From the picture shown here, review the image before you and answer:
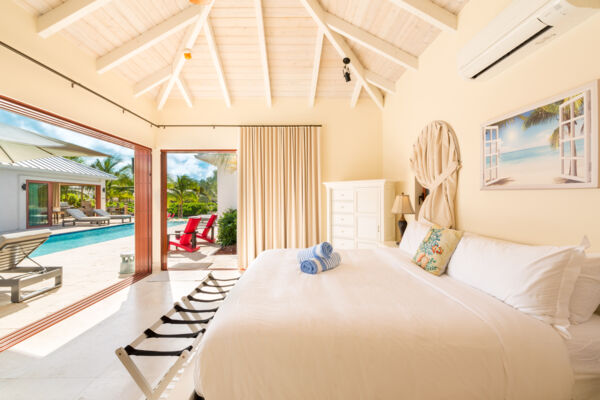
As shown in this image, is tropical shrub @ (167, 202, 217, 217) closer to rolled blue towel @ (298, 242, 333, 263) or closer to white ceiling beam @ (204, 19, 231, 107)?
white ceiling beam @ (204, 19, 231, 107)

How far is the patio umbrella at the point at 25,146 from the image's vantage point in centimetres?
329

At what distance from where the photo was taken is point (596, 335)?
111 cm

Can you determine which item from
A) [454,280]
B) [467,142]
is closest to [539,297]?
[454,280]

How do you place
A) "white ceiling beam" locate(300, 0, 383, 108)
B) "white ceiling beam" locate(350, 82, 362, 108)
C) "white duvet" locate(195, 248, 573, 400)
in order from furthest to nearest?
A: "white ceiling beam" locate(350, 82, 362, 108) → "white ceiling beam" locate(300, 0, 383, 108) → "white duvet" locate(195, 248, 573, 400)

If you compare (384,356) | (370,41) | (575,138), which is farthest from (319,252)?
(370,41)

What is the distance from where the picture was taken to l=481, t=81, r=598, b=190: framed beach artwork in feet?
4.36

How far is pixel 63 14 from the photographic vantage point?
7.41ft

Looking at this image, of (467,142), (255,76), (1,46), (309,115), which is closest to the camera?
(1,46)

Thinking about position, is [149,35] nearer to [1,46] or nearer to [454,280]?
[1,46]

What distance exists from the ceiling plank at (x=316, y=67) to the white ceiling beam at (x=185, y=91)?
2.12 metres

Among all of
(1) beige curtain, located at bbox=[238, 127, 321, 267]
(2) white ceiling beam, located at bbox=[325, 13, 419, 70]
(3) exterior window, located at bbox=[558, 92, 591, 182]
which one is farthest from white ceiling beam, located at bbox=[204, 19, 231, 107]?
(3) exterior window, located at bbox=[558, 92, 591, 182]

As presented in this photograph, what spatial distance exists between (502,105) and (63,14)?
13.1 feet

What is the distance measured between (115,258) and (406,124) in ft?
20.1

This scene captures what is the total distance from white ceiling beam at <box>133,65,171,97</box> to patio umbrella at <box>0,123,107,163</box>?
64.9 inches
